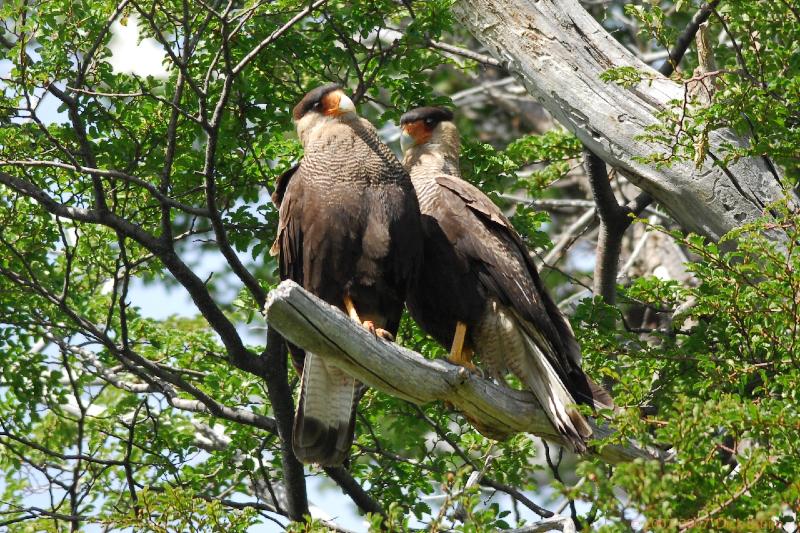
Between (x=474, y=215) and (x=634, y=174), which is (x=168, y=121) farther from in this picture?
(x=634, y=174)

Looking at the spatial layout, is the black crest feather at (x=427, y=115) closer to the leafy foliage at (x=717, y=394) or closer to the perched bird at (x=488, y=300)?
the perched bird at (x=488, y=300)

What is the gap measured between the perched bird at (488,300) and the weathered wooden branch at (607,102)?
77cm

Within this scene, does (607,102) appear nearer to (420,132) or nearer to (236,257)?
(420,132)

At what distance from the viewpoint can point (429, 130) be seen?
6.05 m

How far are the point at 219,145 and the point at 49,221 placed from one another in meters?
1.16

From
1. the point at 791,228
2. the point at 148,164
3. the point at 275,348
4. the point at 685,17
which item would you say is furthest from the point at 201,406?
the point at 685,17

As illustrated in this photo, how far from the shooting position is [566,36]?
19.7 ft

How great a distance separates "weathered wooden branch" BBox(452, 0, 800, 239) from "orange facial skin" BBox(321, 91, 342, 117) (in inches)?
41.1

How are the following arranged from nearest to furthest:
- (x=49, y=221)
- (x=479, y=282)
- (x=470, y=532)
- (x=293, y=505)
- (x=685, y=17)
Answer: (x=470, y=532)
(x=479, y=282)
(x=293, y=505)
(x=49, y=221)
(x=685, y=17)

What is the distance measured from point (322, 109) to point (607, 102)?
1.41m

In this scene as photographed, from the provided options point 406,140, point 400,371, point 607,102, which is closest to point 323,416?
point 400,371

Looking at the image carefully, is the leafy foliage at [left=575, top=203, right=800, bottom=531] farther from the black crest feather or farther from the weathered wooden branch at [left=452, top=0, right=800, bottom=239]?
the black crest feather

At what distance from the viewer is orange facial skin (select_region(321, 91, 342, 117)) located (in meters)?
5.62

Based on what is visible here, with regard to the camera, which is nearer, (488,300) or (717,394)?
(717,394)
